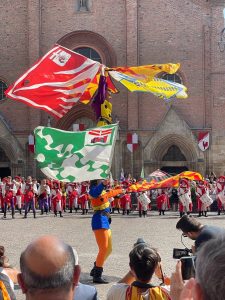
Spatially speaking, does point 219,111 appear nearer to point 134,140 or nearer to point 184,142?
point 184,142

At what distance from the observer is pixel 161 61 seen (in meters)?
32.9

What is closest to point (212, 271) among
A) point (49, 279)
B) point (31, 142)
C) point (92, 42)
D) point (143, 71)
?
point (49, 279)

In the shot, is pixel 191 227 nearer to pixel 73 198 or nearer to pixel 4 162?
pixel 73 198

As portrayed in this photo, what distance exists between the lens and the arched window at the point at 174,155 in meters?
32.9

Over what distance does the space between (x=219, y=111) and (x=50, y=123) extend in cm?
1004

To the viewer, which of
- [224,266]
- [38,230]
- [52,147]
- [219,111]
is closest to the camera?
[224,266]

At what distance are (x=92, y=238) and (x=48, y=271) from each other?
41.5 ft

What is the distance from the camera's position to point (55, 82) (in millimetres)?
9586

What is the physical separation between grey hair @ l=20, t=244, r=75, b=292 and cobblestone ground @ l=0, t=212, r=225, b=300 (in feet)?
17.7

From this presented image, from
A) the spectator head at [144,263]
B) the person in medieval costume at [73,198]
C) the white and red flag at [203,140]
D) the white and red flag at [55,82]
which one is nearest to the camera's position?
the spectator head at [144,263]

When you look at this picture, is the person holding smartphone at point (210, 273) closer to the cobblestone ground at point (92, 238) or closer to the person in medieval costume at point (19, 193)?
the cobblestone ground at point (92, 238)

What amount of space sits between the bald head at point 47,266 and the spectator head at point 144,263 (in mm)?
1711

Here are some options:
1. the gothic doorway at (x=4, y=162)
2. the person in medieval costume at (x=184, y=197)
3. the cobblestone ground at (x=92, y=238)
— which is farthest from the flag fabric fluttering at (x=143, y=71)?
the gothic doorway at (x=4, y=162)

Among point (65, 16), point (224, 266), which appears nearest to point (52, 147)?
point (224, 266)
